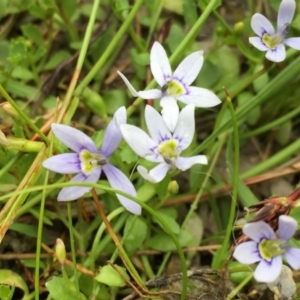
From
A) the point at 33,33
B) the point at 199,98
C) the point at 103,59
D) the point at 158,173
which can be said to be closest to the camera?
the point at 158,173

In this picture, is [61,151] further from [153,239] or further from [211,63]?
[211,63]

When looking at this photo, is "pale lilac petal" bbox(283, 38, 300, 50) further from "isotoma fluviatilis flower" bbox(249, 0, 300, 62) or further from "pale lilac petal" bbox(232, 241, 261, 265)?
"pale lilac petal" bbox(232, 241, 261, 265)

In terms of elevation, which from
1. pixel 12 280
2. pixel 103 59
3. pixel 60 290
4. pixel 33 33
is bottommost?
pixel 12 280

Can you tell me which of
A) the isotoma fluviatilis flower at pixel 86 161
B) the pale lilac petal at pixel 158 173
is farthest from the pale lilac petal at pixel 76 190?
the pale lilac petal at pixel 158 173

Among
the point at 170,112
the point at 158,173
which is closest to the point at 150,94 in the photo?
the point at 170,112

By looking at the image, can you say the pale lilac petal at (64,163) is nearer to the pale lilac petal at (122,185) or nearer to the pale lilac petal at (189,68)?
the pale lilac petal at (122,185)

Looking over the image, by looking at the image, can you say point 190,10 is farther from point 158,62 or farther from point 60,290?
point 60,290

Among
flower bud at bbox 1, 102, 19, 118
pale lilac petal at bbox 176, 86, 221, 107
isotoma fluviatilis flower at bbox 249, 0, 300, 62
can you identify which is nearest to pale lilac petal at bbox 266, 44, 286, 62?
isotoma fluviatilis flower at bbox 249, 0, 300, 62

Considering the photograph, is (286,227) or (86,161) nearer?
(286,227)
